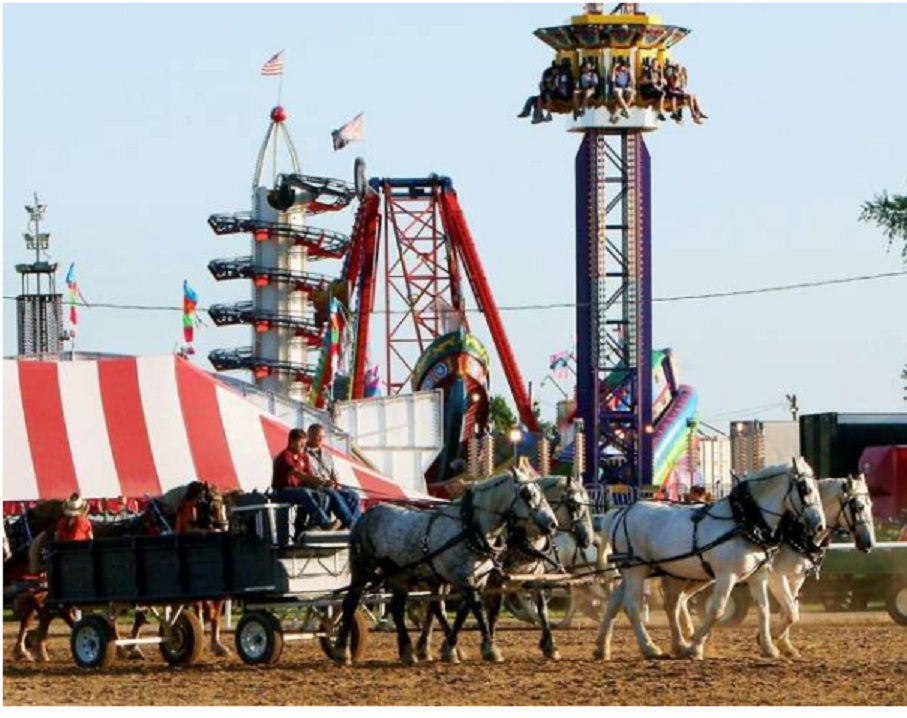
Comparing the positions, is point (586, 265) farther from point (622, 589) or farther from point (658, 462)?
point (622, 589)

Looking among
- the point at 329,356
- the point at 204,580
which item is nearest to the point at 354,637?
the point at 204,580

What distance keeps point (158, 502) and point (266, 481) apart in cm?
520

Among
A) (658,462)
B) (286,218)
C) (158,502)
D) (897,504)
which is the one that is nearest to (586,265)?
(658,462)

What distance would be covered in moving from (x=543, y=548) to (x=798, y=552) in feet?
8.23

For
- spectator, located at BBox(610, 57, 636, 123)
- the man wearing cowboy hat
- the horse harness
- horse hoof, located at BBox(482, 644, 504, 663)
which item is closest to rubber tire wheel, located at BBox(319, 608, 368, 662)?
horse hoof, located at BBox(482, 644, 504, 663)

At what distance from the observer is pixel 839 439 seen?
162ft

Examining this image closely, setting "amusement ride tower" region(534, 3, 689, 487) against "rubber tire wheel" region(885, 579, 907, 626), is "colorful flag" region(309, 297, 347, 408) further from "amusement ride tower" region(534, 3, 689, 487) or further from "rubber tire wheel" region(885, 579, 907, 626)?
"rubber tire wheel" region(885, 579, 907, 626)

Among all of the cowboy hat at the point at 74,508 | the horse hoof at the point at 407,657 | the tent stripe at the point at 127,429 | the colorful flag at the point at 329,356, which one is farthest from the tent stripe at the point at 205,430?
the colorful flag at the point at 329,356

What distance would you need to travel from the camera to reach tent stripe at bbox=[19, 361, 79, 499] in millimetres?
33094

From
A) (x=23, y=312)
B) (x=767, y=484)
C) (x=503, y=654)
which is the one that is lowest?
(x=503, y=654)

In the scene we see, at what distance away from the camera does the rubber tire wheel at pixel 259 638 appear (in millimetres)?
25203

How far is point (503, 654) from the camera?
2686 centimetres

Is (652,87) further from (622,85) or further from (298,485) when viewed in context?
(298,485)

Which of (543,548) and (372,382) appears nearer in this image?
(543,548)
